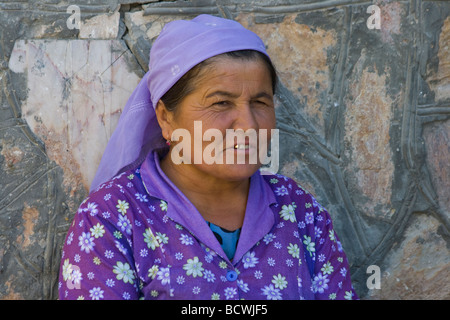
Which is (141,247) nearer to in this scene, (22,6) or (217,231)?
(217,231)

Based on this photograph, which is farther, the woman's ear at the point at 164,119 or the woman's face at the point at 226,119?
the woman's ear at the point at 164,119

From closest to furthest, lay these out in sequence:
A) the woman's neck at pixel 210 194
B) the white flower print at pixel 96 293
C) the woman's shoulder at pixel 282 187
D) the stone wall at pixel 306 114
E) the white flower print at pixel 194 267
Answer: the white flower print at pixel 96 293
the white flower print at pixel 194 267
the woman's neck at pixel 210 194
the woman's shoulder at pixel 282 187
the stone wall at pixel 306 114

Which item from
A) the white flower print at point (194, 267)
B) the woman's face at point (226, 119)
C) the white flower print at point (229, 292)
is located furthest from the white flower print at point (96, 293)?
the woman's face at point (226, 119)

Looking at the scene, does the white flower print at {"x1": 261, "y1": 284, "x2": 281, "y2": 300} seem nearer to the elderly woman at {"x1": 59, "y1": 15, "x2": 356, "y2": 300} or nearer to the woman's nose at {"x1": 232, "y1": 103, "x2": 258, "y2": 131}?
the elderly woman at {"x1": 59, "y1": 15, "x2": 356, "y2": 300}

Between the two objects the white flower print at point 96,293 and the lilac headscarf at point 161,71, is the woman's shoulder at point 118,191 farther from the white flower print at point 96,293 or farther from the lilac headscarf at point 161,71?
the white flower print at point 96,293

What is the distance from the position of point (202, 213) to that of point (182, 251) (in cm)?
22

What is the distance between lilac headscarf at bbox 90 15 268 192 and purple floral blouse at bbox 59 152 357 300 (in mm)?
161

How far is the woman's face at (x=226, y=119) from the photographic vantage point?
6.64 feet

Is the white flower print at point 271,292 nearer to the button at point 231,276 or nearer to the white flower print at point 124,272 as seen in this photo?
the button at point 231,276

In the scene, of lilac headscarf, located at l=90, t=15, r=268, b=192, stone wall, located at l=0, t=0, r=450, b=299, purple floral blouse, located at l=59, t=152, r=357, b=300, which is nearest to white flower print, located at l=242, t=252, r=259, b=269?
purple floral blouse, located at l=59, t=152, r=357, b=300

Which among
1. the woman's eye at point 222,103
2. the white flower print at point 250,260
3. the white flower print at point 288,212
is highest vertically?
the woman's eye at point 222,103

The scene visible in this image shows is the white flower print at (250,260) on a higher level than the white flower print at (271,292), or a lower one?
higher

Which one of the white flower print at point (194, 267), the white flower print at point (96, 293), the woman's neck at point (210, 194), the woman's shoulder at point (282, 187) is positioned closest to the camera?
the white flower print at point (96, 293)

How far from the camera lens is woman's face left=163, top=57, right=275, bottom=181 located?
6.64 feet
